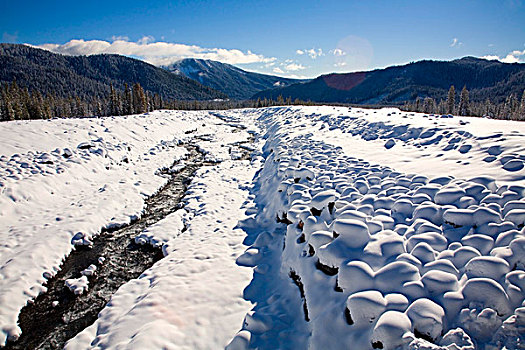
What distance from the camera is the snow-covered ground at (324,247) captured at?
12.0ft

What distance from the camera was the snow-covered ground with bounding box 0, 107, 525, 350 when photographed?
367 cm

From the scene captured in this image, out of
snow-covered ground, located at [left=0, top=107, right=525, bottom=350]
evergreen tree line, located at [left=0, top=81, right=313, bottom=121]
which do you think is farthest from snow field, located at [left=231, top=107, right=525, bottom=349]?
evergreen tree line, located at [left=0, top=81, right=313, bottom=121]

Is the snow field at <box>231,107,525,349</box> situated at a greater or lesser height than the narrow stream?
greater

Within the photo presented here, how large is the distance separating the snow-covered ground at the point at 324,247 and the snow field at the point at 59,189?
9 centimetres

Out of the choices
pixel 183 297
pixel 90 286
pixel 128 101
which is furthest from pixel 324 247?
pixel 128 101

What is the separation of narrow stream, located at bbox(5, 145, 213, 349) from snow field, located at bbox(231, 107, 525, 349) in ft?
13.2

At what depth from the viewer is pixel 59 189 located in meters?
14.1

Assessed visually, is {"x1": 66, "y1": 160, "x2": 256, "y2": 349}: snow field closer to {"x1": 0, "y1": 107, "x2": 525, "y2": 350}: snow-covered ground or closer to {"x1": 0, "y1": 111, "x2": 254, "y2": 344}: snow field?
{"x1": 0, "y1": 107, "x2": 525, "y2": 350}: snow-covered ground

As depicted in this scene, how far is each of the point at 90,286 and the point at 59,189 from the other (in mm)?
9138

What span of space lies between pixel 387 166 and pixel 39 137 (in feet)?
77.5

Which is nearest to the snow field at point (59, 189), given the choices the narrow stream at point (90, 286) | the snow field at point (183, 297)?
the narrow stream at point (90, 286)

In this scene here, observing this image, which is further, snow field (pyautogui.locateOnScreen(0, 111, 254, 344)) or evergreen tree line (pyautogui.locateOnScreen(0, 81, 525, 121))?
evergreen tree line (pyautogui.locateOnScreen(0, 81, 525, 121))

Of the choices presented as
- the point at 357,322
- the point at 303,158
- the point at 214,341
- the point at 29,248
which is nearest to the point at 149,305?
the point at 214,341

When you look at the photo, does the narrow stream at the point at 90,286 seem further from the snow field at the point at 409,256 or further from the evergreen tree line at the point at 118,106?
the evergreen tree line at the point at 118,106
